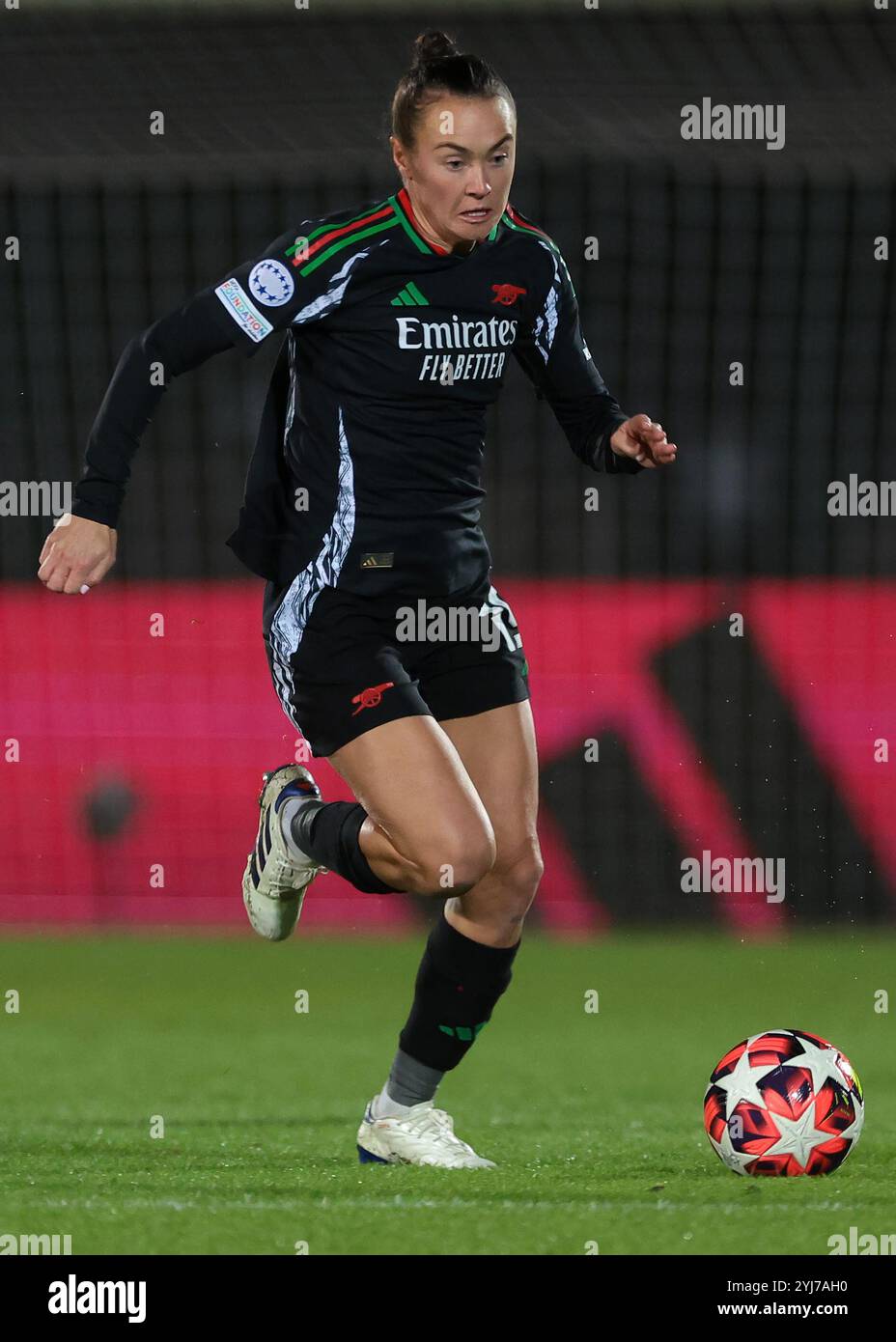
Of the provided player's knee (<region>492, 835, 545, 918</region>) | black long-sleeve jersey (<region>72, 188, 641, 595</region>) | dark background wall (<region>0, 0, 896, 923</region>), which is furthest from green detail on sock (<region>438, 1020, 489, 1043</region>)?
dark background wall (<region>0, 0, 896, 923</region>)

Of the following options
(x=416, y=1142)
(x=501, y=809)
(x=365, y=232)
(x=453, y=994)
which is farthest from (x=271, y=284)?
(x=416, y=1142)

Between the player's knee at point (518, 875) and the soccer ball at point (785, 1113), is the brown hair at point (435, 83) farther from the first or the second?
the soccer ball at point (785, 1113)

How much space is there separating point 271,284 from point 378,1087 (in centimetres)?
260

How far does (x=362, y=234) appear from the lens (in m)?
4.14

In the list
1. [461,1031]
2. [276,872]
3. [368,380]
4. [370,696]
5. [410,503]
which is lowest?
[461,1031]

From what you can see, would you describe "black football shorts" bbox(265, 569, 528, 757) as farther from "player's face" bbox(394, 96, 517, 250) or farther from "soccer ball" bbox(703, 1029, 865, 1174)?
"soccer ball" bbox(703, 1029, 865, 1174)

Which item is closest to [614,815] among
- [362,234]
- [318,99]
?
[318,99]

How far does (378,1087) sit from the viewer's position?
577cm

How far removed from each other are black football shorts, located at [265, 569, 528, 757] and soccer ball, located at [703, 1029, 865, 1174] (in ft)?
3.06

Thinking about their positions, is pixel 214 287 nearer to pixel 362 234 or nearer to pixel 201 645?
pixel 362 234

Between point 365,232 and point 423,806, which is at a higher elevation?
point 365,232

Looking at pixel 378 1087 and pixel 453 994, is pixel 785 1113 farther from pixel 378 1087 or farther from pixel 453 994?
pixel 378 1087

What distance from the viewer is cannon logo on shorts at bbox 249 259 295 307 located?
4055mm

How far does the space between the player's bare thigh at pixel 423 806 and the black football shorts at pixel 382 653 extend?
0.31 ft
